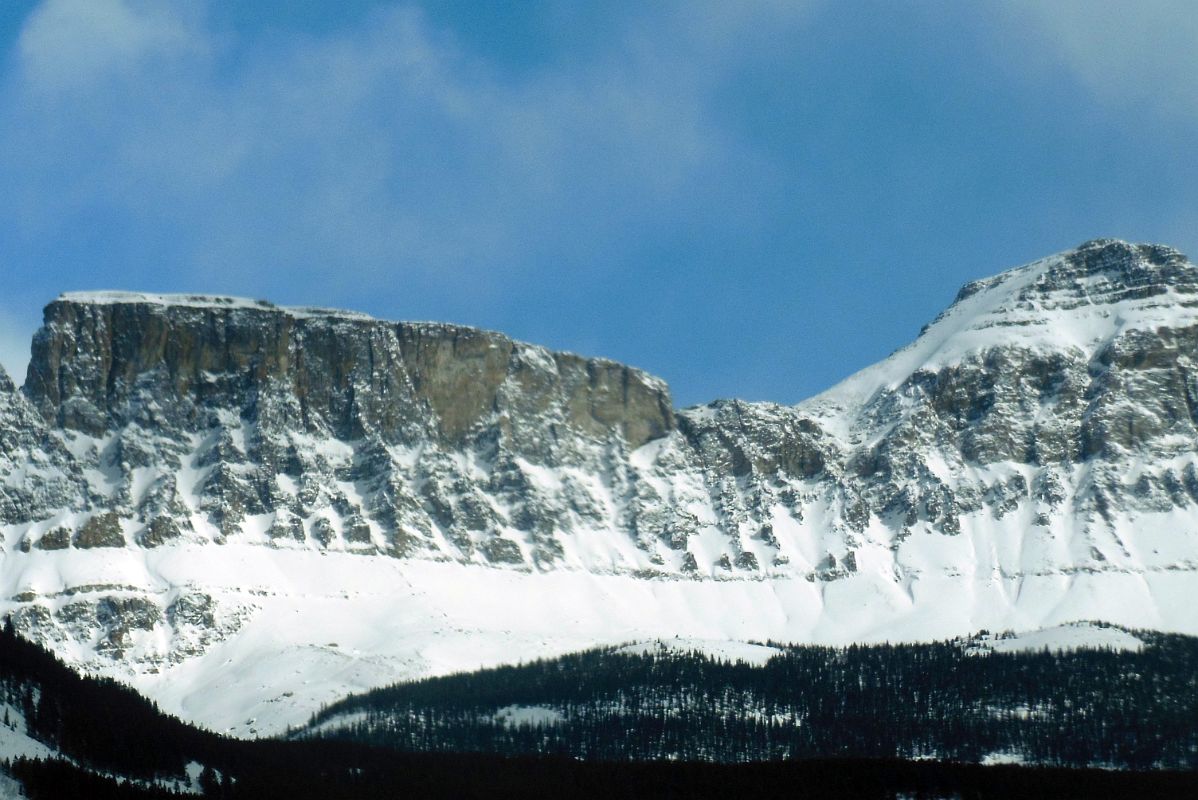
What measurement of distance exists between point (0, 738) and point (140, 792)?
504 inches

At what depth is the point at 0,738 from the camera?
199 metres

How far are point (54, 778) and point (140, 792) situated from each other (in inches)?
378

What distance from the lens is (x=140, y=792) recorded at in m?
200

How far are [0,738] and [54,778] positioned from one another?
369 inches

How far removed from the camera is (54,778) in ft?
632
